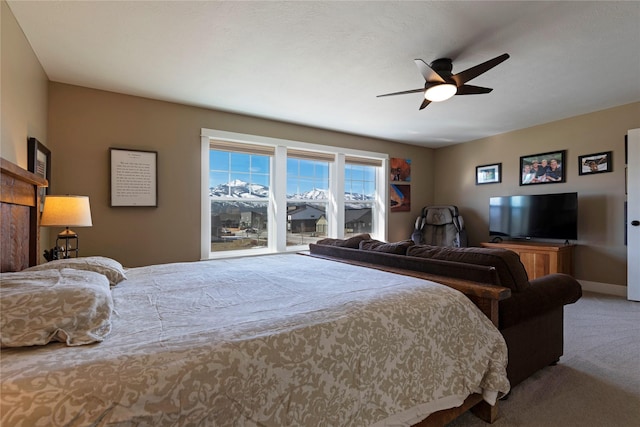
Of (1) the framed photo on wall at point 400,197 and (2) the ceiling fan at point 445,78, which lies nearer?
(2) the ceiling fan at point 445,78

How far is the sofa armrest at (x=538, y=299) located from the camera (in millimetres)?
1658

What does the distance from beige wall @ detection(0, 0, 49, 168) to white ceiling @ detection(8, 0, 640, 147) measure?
0.12 metres

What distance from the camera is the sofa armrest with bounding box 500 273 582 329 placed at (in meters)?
1.66

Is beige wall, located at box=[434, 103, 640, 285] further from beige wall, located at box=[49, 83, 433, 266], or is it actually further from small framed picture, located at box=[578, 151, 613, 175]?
beige wall, located at box=[49, 83, 433, 266]

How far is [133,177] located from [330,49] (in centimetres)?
254

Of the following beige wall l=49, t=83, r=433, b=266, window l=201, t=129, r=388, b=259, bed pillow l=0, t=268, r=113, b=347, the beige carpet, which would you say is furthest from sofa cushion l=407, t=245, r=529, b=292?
beige wall l=49, t=83, r=433, b=266

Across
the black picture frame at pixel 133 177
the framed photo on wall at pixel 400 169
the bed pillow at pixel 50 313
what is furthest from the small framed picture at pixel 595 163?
the black picture frame at pixel 133 177

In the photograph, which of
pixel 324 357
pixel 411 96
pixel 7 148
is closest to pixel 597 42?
pixel 411 96

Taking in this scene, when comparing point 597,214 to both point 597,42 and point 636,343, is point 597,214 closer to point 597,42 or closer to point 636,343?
point 636,343

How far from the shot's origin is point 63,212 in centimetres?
226

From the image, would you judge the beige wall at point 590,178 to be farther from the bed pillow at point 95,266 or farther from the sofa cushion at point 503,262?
the bed pillow at point 95,266

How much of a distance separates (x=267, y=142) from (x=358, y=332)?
11.7ft

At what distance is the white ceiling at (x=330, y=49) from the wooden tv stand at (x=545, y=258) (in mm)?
1885

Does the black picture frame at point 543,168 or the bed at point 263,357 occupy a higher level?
the black picture frame at point 543,168
